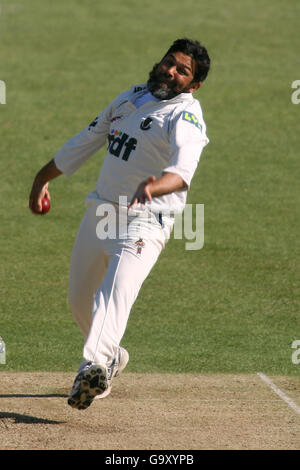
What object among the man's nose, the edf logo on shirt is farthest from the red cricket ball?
the man's nose

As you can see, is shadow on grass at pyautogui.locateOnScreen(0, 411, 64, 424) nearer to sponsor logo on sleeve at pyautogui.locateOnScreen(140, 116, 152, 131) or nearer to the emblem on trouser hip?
the emblem on trouser hip

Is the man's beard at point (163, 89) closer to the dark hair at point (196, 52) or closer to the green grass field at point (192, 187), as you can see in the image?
the dark hair at point (196, 52)

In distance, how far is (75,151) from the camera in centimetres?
660

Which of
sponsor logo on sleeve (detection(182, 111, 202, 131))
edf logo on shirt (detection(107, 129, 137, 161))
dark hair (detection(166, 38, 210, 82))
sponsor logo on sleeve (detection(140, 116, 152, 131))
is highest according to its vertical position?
dark hair (detection(166, 38, 210, 82))

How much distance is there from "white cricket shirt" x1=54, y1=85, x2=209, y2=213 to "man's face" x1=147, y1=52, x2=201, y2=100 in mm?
49

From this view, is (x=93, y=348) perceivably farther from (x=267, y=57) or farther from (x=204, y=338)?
(x=267, y=57)

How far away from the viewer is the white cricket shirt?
593 cm

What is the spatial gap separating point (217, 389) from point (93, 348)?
5.87 feet

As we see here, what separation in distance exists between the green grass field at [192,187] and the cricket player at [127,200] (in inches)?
80.7

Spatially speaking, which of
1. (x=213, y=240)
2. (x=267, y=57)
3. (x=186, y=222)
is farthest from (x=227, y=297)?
(x=267, y=57)

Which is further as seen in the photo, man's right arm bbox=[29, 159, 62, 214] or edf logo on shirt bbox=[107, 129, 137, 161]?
man's right arm bbox=[29, 159, 62, 214]

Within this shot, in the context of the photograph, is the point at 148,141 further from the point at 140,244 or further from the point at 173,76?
the point at 140,244

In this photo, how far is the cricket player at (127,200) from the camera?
576cm

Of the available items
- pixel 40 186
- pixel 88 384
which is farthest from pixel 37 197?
pixel 88 384
